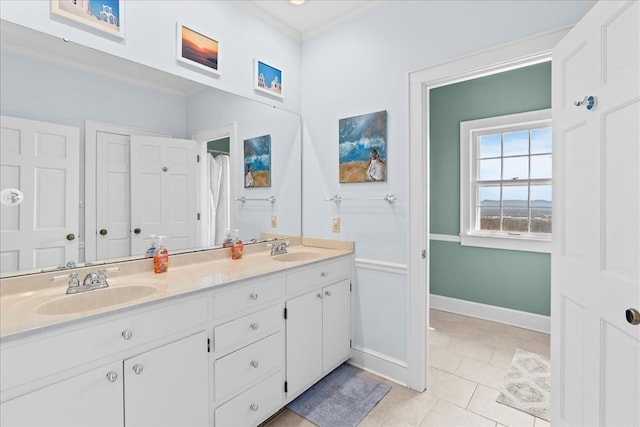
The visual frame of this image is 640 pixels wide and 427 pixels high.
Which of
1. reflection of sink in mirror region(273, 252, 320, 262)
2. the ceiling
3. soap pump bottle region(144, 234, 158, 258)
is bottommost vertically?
reflection of sink in mirror region(273, 252, 320, 262)

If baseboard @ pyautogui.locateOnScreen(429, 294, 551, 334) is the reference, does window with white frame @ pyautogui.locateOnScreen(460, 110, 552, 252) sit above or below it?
above

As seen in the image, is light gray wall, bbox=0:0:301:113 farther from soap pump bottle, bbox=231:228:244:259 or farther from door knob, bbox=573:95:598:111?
door knob, bbox=573:95:598:111

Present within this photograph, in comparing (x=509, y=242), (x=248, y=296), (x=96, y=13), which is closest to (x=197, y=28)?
(x=96, y=13)

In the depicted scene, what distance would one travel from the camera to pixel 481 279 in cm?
339

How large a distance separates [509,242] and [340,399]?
2344 millimetres

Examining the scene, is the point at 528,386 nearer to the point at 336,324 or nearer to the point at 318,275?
the point at 336,324

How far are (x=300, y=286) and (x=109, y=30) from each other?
1738 millimetres

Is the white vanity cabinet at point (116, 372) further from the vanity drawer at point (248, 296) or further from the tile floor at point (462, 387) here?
the tile floor at point (462, 387)

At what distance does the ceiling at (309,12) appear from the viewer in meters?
2.30

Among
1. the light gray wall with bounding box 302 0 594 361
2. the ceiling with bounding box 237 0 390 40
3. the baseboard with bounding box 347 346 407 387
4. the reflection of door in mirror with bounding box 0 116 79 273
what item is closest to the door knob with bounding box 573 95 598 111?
the light gray wall with bounding box 302 0 594 361

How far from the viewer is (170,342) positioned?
131cm

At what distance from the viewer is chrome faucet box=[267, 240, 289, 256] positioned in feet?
7.95

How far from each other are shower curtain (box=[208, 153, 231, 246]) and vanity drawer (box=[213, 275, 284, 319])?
0.62m

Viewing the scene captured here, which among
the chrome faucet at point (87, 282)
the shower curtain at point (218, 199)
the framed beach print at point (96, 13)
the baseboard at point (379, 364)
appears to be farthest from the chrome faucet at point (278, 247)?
the framed beach print at point (96, 13)
